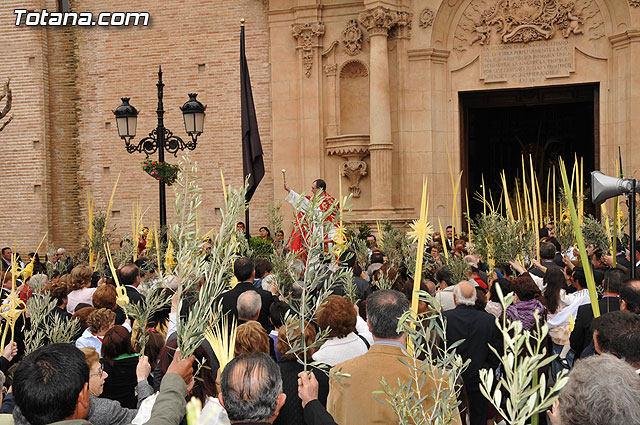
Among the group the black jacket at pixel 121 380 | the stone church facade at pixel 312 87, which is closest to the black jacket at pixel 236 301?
the black jacket at pixel 121 380

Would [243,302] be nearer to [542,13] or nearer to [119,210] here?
[542,13]

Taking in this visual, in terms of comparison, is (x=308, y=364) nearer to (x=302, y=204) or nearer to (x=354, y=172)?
(x=302, y=204)

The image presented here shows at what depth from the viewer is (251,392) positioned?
10.0 feet

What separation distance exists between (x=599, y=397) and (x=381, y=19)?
1652 cm

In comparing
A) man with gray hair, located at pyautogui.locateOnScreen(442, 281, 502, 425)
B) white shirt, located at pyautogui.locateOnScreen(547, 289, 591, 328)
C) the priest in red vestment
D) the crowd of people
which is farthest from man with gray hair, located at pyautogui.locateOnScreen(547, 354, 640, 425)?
white shirt, located at pyautogui.locateOnScreen(547, 289, 591, 328)

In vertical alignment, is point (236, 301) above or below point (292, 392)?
above

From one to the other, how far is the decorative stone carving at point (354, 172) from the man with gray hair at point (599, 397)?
54.0 feet

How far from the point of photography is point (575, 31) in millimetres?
18000

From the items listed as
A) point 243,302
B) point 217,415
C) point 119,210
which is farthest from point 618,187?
point 119,210

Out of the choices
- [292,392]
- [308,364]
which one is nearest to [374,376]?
[308,364]

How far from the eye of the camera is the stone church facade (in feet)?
59.7

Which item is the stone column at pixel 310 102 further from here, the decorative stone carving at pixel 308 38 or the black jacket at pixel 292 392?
the black jacket at pixel 292 392

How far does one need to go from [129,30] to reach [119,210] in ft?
16.4

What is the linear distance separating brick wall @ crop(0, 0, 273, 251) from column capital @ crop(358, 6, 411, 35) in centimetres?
349
